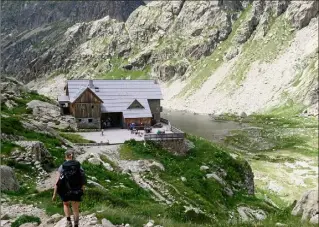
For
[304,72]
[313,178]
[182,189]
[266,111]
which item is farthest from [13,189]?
[304,72]

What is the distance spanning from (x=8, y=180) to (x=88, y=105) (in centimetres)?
3501

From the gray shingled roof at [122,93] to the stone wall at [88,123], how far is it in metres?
1.83

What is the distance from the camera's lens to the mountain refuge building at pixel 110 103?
57.4 metres

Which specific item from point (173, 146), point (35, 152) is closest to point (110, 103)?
point (173, 146)

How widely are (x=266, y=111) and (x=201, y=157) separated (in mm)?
127585

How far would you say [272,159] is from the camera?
78375 millimetres

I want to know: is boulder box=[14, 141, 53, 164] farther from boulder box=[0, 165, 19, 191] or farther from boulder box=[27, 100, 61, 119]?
boulder box=[27, 100, 61, 119]

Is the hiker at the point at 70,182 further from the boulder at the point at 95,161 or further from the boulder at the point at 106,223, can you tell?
the boulder at the point at 95,161

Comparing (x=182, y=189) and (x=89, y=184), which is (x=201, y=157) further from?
(x=89, y=184)

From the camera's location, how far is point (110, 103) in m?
59.3

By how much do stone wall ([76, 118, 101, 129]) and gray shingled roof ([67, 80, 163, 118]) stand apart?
1.83 meters

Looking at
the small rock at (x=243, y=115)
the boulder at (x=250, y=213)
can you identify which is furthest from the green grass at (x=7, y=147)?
the small rock at (x=243, y=115)

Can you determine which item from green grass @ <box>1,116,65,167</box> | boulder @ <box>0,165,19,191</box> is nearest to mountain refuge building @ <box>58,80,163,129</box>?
green grass @ <box>1,116,65,167</box>

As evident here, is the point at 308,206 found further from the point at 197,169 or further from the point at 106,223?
the point at 106,223
